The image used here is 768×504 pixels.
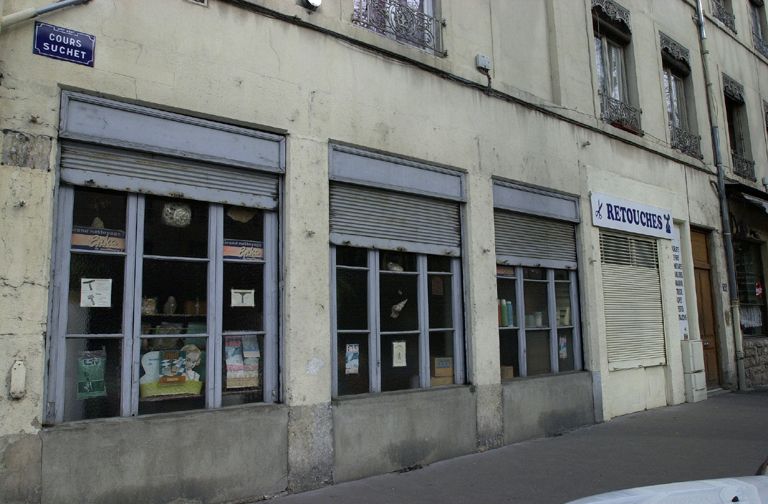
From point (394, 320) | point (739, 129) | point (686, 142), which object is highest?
point (739, 129)

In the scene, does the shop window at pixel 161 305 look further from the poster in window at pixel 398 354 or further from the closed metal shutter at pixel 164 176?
the poster in window at pixel 398 354

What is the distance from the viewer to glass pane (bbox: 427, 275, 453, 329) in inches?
286

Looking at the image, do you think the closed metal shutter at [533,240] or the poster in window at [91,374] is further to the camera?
the closed metal shutter at [533,240]

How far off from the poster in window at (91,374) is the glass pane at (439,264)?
3745 millimetres

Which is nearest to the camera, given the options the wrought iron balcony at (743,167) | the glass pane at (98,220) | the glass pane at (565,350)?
the glass pane at (98,220)

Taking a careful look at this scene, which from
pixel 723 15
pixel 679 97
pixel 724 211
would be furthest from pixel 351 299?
pixel 723 15

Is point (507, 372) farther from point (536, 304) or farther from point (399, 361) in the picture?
point (399, 361)

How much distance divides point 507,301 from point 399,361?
2103mm

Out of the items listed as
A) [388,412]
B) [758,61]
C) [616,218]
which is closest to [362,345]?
[388,412]

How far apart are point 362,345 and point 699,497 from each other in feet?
13.9

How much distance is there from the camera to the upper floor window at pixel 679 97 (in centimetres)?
1230

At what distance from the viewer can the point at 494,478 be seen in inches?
239

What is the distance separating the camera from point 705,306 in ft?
41.0

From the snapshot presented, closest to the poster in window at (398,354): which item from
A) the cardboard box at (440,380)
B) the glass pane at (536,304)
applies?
the cardboard box at (440,380)
